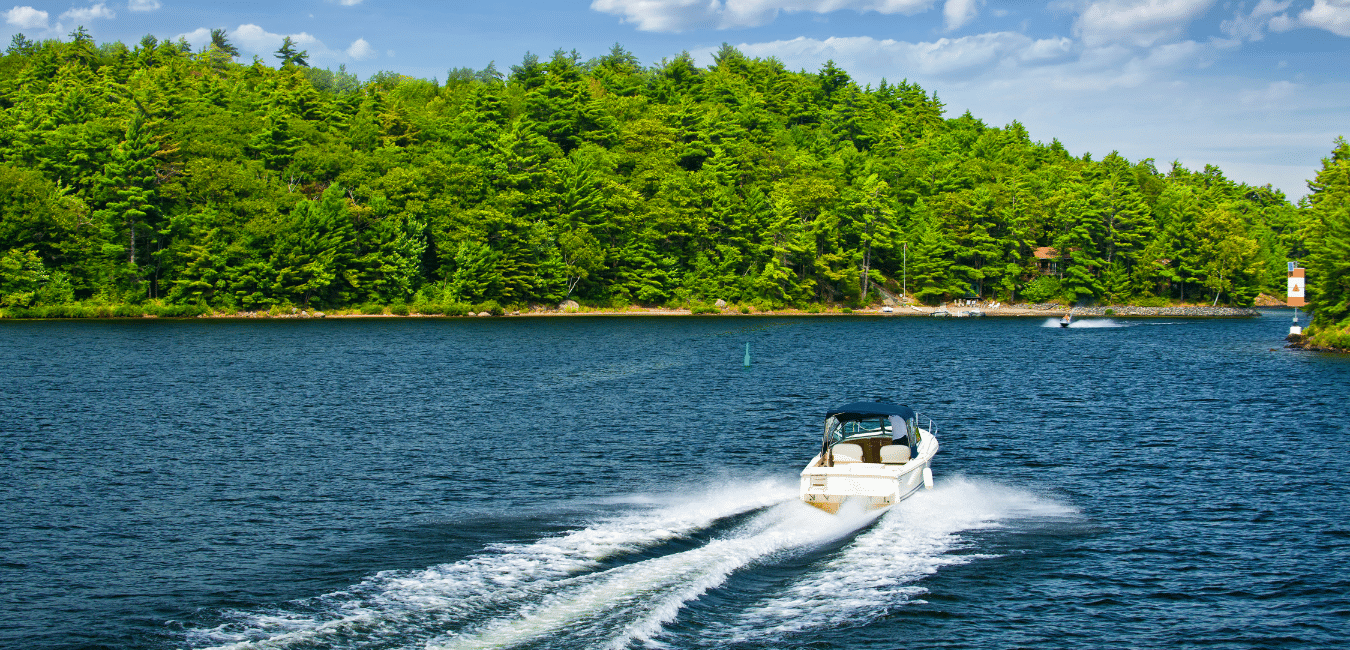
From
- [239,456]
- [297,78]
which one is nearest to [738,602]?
[239,456]

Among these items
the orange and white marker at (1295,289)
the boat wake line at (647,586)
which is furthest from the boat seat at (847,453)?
the orange and white marker at (1295,289)

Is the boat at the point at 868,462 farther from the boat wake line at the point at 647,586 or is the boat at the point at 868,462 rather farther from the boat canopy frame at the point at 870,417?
the boat wake line at the point at 647,586

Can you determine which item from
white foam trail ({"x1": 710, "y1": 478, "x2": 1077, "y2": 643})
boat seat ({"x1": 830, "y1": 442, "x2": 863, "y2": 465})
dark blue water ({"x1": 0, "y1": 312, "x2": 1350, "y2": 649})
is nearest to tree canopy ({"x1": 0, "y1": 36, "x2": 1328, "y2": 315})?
dark blue water ({"x1": 0, "y1": 312, "x2": 1350, "y2": 649})

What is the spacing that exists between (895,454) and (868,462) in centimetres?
93

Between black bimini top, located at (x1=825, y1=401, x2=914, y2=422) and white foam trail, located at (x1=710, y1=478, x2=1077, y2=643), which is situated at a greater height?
black bimini top, located at (x1=825, y1=401, x2=914, y2=422)

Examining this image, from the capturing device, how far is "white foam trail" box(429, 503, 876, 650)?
15281mm

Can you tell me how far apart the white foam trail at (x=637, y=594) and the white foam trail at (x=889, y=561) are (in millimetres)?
1229

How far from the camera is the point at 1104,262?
14638 cm

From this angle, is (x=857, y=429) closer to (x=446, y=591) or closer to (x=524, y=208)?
(x=446, y=591)

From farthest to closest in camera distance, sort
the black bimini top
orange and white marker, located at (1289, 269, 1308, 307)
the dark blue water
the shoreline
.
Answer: the shoreline → orange and white marker, located at (1289, 269, 1308, 307) → the black bimini top → the dark blue water

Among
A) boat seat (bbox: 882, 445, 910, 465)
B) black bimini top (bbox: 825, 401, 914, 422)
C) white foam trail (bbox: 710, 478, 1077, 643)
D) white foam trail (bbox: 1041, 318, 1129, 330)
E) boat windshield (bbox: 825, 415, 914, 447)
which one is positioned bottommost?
white foam trail (bbox: 710, 478, 1077, 643)

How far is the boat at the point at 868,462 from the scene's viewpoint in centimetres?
2270

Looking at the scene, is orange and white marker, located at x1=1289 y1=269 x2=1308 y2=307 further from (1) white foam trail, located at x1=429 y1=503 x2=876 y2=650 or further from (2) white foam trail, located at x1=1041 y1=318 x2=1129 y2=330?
(1) white foam trail, located at x1=429 y1=503 x2=876 y2=650

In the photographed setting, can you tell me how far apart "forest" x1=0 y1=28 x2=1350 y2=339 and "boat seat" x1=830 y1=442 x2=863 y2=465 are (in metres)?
95.9
